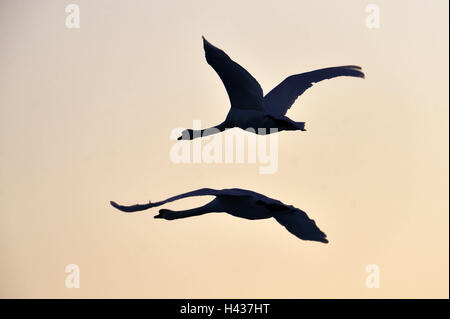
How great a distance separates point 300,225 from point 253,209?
0.28 metres

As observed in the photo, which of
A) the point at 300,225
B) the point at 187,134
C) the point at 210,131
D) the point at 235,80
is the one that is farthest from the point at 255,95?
the point at 300,225

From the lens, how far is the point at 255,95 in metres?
3.90

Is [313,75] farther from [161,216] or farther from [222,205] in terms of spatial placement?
[161,216]

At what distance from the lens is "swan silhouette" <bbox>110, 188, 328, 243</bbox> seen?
12.2 ft

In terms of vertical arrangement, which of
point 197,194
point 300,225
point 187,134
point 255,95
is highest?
point 255,95

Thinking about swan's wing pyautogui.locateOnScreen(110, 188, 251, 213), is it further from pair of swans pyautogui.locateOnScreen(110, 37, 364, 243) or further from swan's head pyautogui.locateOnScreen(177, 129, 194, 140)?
swan's head pyautogui.locateOnScreen(177, 129, 194, 140)

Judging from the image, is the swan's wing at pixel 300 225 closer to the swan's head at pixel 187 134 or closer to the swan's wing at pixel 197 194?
the swan's wing at pixel 197 194

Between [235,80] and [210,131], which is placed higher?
[235,80]

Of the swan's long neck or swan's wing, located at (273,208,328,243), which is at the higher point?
the swan's long neck

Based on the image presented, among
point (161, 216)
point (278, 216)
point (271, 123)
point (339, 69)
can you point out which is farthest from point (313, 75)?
point (161, 216)

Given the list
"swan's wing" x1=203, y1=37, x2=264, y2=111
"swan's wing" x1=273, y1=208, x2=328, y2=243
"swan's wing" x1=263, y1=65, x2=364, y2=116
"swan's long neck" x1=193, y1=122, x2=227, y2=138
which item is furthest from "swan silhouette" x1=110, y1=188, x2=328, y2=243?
"swan's wing" x1=263, y1=65, x2=364, y2=116

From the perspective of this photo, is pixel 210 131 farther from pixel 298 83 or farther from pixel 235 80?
pixel 298 83

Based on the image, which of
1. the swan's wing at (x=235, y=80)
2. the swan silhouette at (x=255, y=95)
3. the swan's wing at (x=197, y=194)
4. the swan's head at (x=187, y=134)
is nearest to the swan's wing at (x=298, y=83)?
the swan silhouette at (x=255, y=95)

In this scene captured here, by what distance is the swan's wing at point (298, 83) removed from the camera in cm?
412
